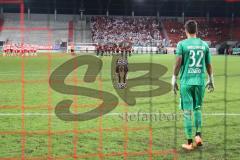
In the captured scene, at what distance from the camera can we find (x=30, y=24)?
55.0 feet

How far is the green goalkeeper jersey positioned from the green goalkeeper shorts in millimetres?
71

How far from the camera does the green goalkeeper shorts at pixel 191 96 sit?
20.6ft

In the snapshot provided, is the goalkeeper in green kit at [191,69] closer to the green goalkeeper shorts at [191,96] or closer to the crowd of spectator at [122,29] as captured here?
the green goalkeeper shorts at [191,96]

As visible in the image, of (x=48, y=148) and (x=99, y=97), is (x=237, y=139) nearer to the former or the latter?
(x=48, y=148)

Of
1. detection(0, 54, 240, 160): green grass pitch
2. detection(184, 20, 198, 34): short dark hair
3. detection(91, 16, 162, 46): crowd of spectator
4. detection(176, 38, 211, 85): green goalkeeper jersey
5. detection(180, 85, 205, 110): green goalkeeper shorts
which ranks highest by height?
detection(91, 16, 162, 46): crowd of spectator

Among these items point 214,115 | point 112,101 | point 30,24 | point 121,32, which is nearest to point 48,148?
point 214,115

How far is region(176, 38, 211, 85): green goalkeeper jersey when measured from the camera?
6152 millimetres

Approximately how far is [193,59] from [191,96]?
0.52 m

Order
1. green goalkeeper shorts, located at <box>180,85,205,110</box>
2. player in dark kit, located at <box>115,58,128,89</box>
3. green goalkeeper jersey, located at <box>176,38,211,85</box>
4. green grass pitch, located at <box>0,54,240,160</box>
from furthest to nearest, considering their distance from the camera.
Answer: player in dark kit, located at <box>115,58,128,89</box>, green goalkeeper shorts, located at <box>180,85,205,110</box>, green goalkeeper jersey, located at <box>176,38,211,85</box>, green grass pitch, located at <box>0,54,240,160</box>

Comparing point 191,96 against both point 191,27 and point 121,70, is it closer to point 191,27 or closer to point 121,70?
point 191,27

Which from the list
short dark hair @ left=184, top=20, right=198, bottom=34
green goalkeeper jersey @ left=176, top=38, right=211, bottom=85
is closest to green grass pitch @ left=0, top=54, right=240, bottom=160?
green goalkeeper jersey @ left=176, top=38, right=211, bottom=85

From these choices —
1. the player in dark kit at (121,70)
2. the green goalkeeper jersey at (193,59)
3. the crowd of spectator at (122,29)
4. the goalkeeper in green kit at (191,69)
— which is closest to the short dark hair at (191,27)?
the goalkeeper in green kit at (191,69)

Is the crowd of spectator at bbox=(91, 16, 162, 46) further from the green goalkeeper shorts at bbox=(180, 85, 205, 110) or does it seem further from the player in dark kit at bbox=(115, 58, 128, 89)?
the green goalkeeper shorts at bbox=(180, 85, 205, 110)

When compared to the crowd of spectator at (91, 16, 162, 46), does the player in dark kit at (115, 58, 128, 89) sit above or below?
below
